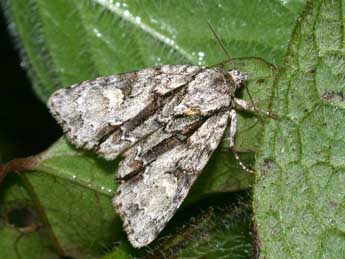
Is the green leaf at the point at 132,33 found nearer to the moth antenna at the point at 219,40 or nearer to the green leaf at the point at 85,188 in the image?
the moth antenna at the point at 219,40

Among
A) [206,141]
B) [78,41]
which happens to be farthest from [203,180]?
[78,41]

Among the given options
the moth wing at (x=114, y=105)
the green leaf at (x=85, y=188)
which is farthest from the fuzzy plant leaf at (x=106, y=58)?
the moth wing at (x=114, y=105)

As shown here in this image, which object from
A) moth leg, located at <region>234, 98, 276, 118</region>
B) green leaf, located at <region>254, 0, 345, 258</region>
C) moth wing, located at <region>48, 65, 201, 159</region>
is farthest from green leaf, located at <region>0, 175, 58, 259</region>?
green leaf, located at <region>254, 0, 345, 258</region>

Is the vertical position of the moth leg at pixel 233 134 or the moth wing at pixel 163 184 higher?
the moth leg at pixel 233 134

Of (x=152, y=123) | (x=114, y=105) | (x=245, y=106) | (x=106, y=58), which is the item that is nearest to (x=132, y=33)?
(x=106, y=58)

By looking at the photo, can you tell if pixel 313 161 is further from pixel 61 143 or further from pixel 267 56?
pixel 61 143

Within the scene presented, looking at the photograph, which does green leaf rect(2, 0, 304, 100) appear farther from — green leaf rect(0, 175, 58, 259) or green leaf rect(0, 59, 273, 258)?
green leaf rect(0, 175, 58, 259)
